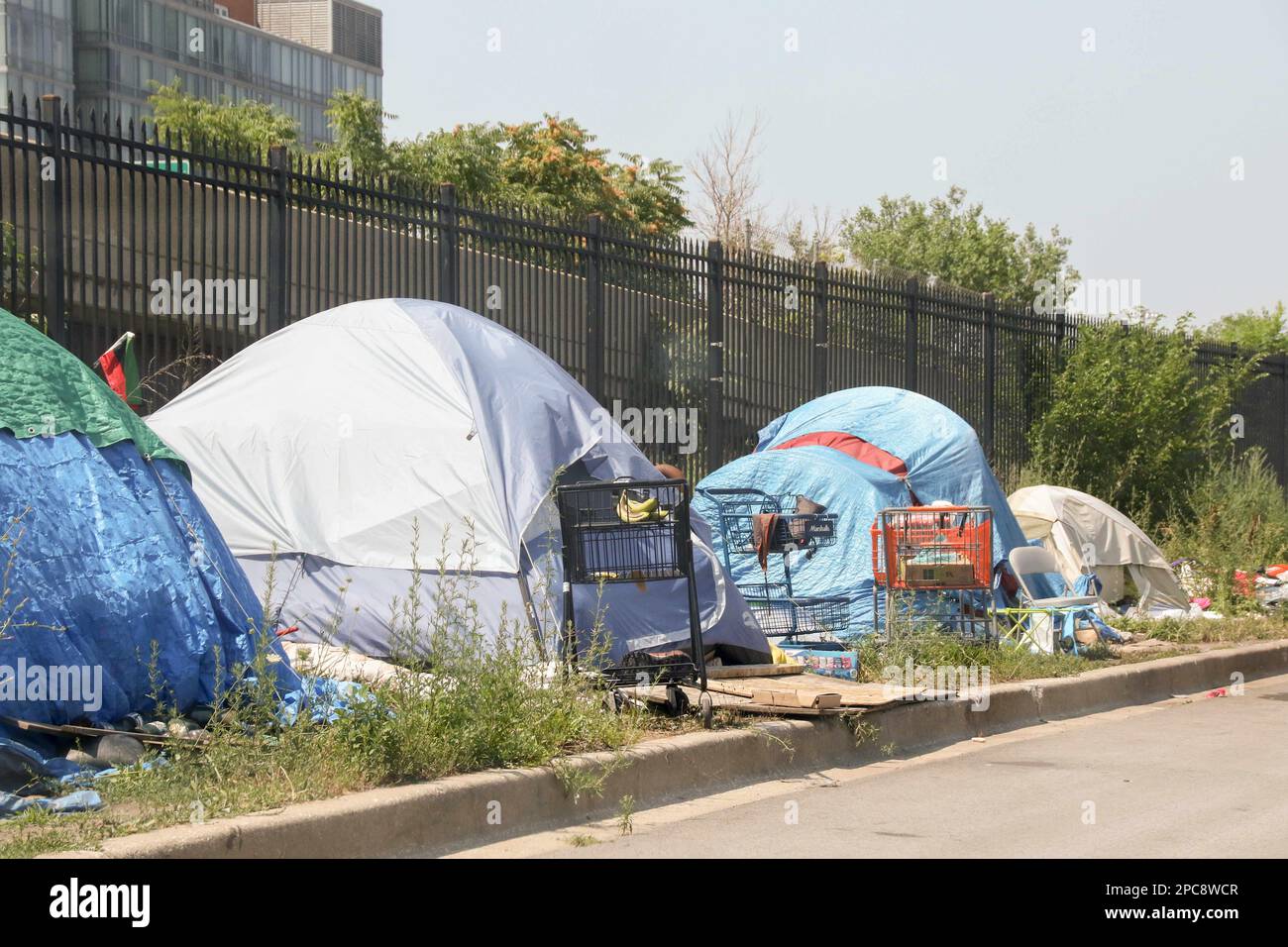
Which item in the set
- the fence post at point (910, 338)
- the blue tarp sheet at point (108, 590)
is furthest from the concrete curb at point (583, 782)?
the fence post at point (910, 338)

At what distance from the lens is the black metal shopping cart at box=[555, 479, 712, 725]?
7.83 m

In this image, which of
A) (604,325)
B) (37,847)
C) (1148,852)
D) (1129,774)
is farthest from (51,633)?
(604,325)

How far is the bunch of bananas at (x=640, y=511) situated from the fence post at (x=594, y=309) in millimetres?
5479

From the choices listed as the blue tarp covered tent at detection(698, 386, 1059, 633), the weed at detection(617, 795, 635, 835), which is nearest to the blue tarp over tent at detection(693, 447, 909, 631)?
the blue tarp covered tent at detection(698, 386, 1059, 633)

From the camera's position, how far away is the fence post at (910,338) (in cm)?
1680

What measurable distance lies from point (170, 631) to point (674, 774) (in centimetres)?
242

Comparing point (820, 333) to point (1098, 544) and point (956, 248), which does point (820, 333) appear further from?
point (956, 248)

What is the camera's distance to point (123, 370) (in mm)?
9438

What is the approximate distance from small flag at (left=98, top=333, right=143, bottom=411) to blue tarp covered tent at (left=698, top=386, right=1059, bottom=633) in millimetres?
4479

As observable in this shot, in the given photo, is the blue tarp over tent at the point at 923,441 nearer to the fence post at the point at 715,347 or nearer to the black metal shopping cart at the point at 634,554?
the fence post at the point at 715,347

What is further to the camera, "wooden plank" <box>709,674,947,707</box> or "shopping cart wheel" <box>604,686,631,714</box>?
"wooden plank" <box>709,674,947,707</box>

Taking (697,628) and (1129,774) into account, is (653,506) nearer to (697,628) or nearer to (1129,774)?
(697,628)

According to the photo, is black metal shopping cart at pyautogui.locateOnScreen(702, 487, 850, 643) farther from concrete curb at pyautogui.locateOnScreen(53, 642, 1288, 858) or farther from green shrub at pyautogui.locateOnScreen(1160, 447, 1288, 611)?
green shrub at pyautogui.locateOnScreen(1160, 447, 1288, 611)

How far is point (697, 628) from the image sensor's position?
7926mm
